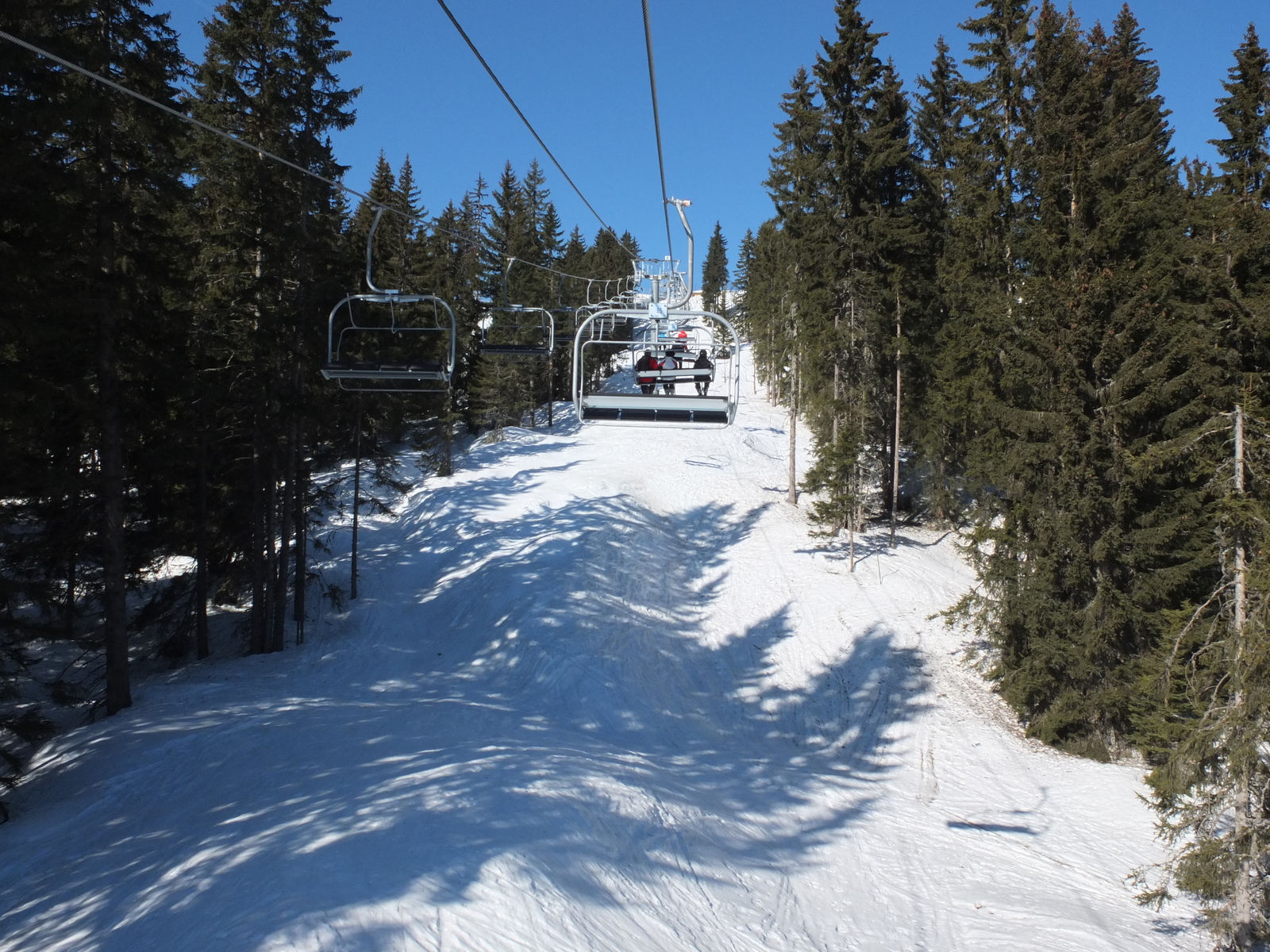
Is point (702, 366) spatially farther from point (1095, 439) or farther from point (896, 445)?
point (896, 445)

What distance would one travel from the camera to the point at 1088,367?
58.6 ft

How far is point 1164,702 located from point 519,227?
127 feet

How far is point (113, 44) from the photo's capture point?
46.9 ft

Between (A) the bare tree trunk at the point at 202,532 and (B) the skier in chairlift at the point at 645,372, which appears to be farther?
(A) the bare tree trunk at the point at 202,532

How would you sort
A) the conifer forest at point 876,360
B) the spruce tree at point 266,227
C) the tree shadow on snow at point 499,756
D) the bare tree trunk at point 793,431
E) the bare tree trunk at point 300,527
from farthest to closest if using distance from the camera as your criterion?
the bare tree trunk at point 793,431, the bare tree trunk at point 300,527, the spruce tree at point 266,227, the conifer forest at point 876,360, the tree shadow on snow at point 499,756

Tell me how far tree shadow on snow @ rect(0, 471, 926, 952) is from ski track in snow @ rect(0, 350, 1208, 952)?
67mm

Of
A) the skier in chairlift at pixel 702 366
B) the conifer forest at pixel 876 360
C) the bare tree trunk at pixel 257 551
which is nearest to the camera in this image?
the conifer forest at pixel 876 360

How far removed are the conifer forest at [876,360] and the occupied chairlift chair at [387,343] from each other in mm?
1454

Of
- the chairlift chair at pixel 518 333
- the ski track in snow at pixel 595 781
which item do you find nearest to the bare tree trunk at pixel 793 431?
the ski track in snow at pixel 595 781

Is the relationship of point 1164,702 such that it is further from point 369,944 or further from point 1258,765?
point 369,944

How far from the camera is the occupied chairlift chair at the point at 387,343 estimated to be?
1167cm

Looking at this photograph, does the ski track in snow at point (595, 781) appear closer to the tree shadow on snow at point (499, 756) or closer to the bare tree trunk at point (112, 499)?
the tree shadow on snow at point (499, 756)

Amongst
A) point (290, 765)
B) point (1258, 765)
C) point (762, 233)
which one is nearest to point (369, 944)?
point (290, 765)

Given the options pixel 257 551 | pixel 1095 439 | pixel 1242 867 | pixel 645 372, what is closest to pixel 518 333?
pixel 257 551
